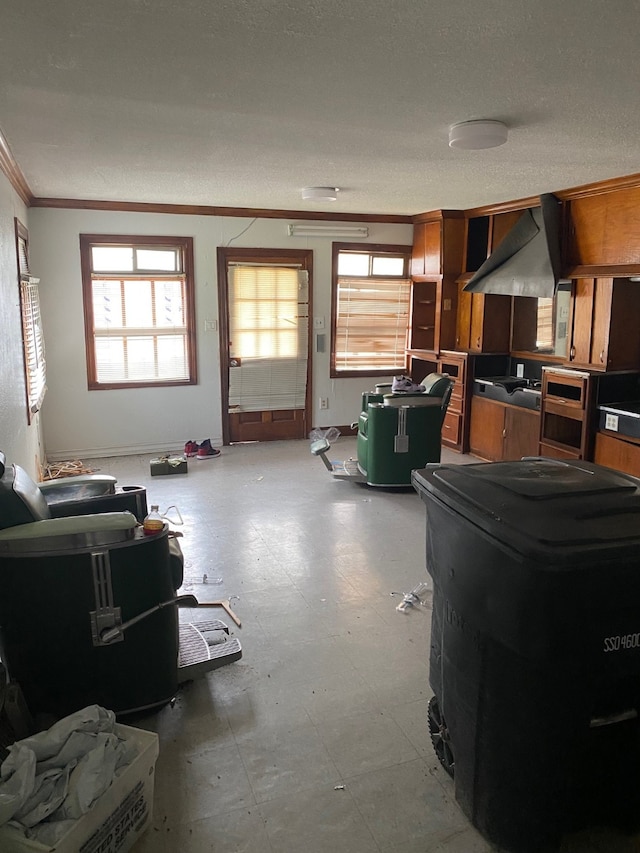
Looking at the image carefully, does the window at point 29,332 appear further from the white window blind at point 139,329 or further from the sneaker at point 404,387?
the sneaker at point 404,387

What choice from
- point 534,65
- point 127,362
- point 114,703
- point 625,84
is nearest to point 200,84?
point 534,65

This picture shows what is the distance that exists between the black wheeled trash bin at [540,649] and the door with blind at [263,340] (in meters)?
4.98

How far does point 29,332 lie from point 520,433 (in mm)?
3970

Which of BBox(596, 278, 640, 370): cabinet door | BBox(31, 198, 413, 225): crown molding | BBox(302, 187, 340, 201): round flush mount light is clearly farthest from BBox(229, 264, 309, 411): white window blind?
BBox(596, 278, 640, 370): cabinet door

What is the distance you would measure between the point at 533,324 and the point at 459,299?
32.0 inches

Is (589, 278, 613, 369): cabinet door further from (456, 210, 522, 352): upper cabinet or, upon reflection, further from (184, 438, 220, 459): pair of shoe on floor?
(184, 438, 220, 459): pair of shoe on floor

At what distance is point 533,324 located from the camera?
615 cm

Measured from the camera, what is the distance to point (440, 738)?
211 centimetres

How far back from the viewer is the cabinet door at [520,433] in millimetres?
5531

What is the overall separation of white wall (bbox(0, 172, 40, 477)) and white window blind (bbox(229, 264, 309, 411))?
2396mm

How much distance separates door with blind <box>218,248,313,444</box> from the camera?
6566mm

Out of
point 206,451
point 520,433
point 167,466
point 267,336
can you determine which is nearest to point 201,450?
point 206,451

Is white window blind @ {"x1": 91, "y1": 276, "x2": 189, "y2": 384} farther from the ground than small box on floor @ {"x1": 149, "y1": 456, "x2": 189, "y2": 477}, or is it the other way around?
white window blind @ {"x1": 91, "y1": 276, "x2": 189, "y2": 384}

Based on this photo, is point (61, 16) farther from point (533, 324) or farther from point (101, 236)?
point (533, 324)
